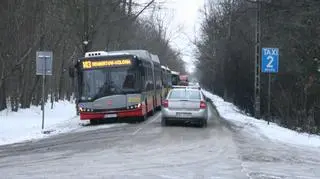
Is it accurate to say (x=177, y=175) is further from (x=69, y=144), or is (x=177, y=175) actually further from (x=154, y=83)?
(x=154, y=83)

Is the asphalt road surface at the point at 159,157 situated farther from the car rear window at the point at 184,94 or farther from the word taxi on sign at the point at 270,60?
the word taxi on sign at the point at 270,60

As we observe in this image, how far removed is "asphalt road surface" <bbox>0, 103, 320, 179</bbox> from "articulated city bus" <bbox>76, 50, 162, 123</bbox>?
3855 millimetres

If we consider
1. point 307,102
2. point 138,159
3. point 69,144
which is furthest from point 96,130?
point 307,102

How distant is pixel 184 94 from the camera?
82.9 ft

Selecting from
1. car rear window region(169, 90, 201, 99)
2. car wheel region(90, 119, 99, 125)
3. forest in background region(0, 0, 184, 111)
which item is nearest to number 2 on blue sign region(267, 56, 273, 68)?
car rear window region(169, 90, 201, 99)

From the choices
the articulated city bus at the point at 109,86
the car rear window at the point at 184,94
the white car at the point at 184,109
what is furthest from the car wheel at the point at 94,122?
the car rear window at the point at 184,94

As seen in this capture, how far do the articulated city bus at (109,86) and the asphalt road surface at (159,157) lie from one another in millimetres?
3855

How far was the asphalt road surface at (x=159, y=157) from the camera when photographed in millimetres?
12117

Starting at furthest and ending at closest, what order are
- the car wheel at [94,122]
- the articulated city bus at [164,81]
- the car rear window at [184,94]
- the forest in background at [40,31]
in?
the articulated city bus at [164,81] < the forest in background at [40,31] < the car wheel at [94,122] < the car rear window at [184,94]

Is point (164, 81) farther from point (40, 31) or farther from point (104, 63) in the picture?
point (104, 63)

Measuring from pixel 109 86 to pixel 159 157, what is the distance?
39.7 feet

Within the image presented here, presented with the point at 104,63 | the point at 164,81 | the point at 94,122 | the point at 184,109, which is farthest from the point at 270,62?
the point at 164,81

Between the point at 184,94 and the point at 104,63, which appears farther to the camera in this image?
the point at 104,63

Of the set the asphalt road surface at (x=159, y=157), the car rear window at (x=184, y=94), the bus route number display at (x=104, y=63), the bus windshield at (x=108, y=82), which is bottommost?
the asphalt road surface at (x=159, y=157)
